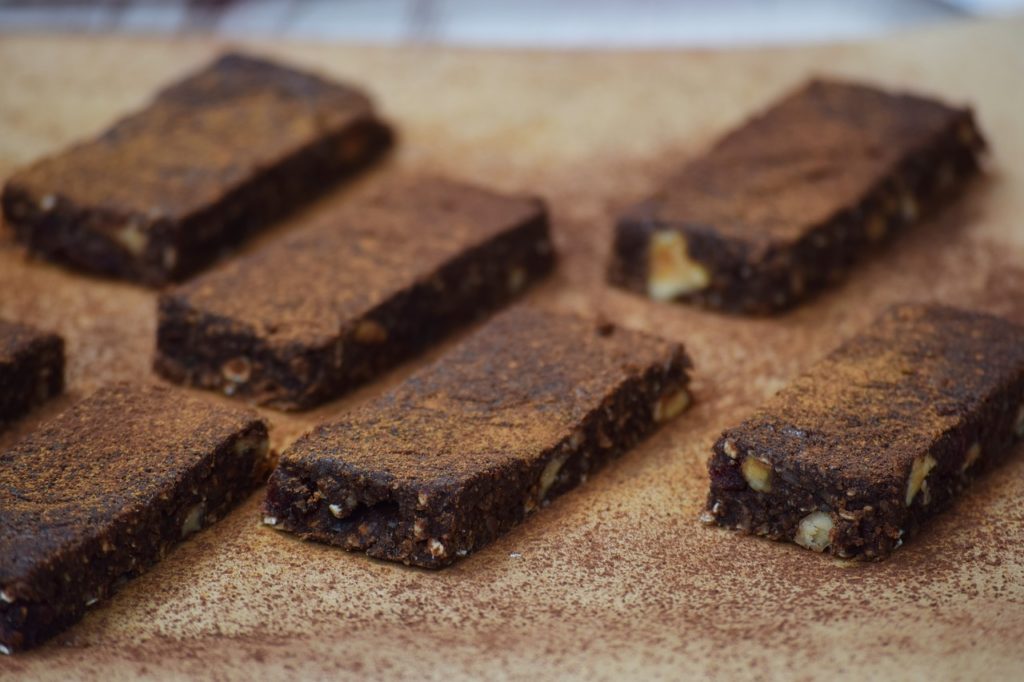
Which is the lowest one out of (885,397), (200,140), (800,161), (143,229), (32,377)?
(32,377)

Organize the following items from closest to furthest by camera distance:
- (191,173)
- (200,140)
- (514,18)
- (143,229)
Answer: (143,229)
(191,173)
(200,140)
(514,18)

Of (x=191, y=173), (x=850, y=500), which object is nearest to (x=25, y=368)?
(x=191, y=173)

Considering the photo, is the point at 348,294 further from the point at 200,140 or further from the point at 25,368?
the point at 200,140

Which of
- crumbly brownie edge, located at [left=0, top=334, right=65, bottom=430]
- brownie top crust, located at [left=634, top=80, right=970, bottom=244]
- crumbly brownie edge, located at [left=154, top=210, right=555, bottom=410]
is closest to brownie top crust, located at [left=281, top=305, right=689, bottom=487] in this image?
crumbly brownie edge, located at [left=154, top=210, right=555, bottom=410]

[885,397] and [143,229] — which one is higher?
[885,397]

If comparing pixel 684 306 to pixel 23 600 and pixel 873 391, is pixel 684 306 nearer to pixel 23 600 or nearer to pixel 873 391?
pixel 873 391

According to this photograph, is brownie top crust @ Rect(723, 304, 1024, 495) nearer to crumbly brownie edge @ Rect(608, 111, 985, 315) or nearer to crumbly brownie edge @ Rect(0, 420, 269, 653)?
crumbly brownie edge @ Rect(608, 111, 985, 315)

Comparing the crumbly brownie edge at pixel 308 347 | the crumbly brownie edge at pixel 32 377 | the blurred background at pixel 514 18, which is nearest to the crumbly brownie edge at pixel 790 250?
the crumbly brownie edge at pixel 308 347
